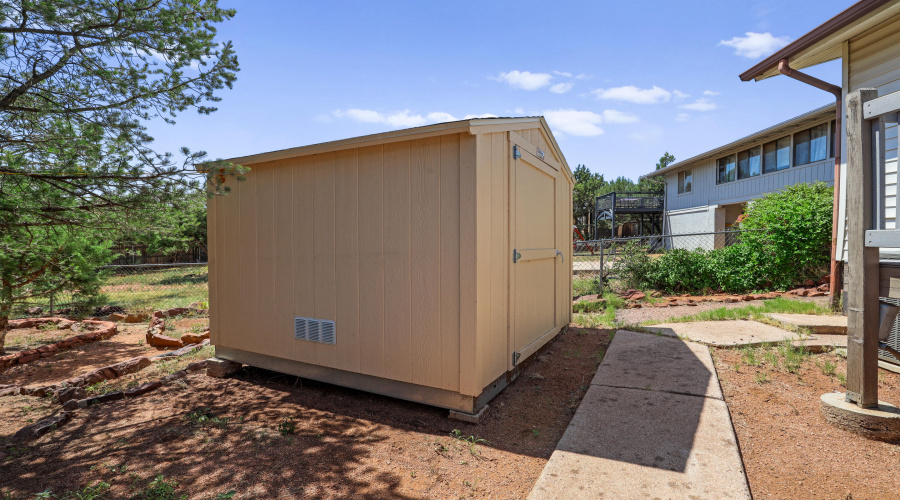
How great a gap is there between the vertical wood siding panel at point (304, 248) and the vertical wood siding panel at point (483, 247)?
1548 millimetres

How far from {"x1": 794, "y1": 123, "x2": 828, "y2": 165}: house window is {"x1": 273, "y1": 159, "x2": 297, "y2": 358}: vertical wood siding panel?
12644 millimetres

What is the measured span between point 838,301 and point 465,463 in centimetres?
621

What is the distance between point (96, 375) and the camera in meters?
4.25

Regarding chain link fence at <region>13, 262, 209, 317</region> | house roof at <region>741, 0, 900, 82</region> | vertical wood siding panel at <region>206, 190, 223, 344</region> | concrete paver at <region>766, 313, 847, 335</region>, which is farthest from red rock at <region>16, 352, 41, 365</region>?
house roof at <region>741, 0, 900, 82</region>

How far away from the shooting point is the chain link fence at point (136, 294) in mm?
6117

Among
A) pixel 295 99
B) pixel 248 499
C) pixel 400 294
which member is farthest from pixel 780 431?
pixel 295 99

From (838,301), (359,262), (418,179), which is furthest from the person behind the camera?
(838,301)

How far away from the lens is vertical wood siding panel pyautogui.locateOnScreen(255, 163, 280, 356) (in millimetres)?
3840

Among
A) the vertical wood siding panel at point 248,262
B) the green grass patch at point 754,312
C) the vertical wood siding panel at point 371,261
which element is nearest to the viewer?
the vertical wood siding panel at point 371,261

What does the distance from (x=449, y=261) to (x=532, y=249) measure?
123 cm

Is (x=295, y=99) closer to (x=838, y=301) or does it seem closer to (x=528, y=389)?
(x=528, y=389)

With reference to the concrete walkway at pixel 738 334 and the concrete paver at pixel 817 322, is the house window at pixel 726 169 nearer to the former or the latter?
the concrete paver at pixel 817 322

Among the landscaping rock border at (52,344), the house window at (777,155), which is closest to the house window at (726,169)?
the house window at (777,155)

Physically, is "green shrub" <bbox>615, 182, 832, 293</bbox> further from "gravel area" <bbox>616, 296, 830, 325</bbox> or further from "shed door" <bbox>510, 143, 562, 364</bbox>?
"shed door" <bbox>510, 143, 562, 364</bbox>
